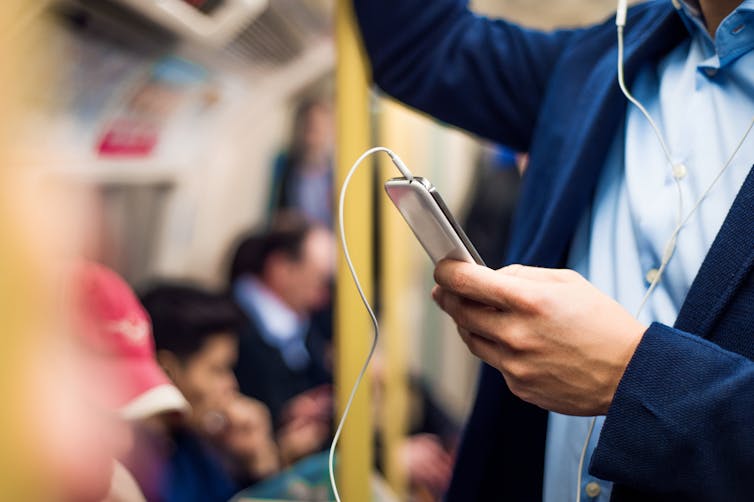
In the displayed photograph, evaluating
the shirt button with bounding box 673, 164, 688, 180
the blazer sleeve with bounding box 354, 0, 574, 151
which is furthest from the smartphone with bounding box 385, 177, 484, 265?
the blazer sleeve with bounding box 354, 0, 574, 151

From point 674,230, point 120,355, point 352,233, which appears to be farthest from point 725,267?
point 120,355

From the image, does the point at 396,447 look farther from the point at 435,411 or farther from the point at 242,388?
the point at 242,388

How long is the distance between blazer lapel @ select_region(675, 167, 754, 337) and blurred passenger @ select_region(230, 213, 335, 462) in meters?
0.56

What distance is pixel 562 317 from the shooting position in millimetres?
534

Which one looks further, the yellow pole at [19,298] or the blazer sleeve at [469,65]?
the blazer sleeve at [469,65]

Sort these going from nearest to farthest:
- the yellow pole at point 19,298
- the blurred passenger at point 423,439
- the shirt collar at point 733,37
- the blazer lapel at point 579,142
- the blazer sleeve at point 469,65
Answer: the yellow pole at point 19,298
the shirt collar at point 733,37
the blazer lapel at point 579,142
the blazer sleeve at point 469,65
the blurred passenger at point 423,439

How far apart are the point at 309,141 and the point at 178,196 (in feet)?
1.08

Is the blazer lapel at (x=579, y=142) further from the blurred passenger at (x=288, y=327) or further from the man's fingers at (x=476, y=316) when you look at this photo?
the blurred passenger at (x=288, y=327)

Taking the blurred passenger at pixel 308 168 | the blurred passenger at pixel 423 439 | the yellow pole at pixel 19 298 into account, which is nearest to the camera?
the yellow pole at pixel 19 298

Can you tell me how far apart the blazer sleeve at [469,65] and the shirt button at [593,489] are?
48 centimetres

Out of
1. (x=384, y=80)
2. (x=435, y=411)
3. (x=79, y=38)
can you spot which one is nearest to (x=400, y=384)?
(x=435, y=411)

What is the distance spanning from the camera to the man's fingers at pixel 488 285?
0.53 m

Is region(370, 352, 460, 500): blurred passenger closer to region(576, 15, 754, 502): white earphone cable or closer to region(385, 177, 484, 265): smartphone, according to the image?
region(576, 15, 754, 502): white earphone cable

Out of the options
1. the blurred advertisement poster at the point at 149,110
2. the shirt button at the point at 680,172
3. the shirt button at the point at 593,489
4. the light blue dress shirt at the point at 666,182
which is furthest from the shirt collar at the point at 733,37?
the blurred advertisement poster at the point at 149,110
